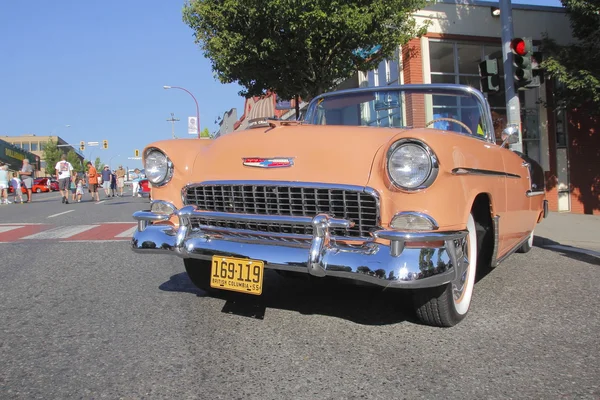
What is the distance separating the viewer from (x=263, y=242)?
287 cm

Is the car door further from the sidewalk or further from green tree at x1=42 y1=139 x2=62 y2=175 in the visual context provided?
green tree at x1=42 y1=139 x2=62 y2=175

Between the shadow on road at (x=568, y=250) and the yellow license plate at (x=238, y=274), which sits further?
the shadow on road at (x=568, y=250)

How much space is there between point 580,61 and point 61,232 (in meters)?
11.1

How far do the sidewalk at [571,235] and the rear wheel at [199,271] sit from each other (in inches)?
173

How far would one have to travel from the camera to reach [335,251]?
8.65 feet

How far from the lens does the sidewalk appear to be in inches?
253

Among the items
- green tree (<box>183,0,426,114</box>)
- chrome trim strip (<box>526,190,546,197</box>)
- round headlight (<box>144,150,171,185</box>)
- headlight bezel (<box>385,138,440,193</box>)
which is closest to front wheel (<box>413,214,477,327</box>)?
headlight bezel (<box>385,138,440,193</box>)

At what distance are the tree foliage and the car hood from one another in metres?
9.79

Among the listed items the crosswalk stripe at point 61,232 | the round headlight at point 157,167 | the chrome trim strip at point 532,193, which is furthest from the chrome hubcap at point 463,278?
the crosswalk stripe at point 61,232

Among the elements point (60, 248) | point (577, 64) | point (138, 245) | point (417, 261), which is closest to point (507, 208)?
point (417, 261)

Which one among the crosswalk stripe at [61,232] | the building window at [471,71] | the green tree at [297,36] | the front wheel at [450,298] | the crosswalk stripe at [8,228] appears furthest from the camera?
the building window at [471,71]

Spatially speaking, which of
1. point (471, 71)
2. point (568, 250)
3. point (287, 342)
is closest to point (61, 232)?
point (287, 342)

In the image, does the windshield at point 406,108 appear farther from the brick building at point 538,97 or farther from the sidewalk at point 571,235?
the brick building at point 538,97

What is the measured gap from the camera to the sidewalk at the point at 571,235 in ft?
21.1
